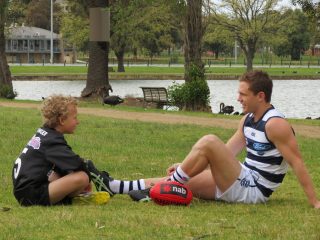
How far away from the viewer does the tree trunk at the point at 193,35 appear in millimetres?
20891

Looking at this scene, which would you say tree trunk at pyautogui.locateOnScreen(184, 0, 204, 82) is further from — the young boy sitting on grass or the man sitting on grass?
the young boy sitting on grass

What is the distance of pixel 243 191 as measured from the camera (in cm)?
639

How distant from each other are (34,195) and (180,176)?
126 cm

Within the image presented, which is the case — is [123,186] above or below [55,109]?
below

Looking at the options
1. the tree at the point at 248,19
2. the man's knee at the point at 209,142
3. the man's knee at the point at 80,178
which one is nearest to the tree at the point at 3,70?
the man's knee at the point at 80,178

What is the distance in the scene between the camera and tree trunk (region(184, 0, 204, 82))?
20891 millimetres

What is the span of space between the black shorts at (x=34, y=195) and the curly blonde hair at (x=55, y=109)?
0.54 meters

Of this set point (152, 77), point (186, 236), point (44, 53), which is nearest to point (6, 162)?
point (186, 236)

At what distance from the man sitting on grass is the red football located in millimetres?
146

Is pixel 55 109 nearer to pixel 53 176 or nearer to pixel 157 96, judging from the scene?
pixel 53 176

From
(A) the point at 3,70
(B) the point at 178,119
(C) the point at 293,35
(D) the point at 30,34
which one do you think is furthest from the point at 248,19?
(B) the point at 178,119

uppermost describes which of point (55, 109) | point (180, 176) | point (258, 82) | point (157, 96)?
point (258, 82)

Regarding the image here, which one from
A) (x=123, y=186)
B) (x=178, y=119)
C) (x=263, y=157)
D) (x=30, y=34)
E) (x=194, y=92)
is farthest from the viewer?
(x=30, y=34)

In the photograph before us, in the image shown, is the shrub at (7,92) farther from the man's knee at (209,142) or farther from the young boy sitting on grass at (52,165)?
the man's knee at (209,142)
